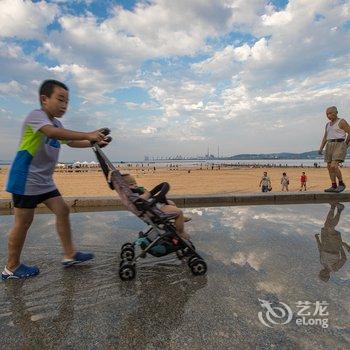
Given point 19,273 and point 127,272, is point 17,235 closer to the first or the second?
point 19,273

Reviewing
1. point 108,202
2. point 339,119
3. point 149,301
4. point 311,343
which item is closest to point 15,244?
point 149,301

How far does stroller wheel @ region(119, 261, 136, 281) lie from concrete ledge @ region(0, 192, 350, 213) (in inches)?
151

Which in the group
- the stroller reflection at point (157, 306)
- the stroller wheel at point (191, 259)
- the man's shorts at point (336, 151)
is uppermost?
the man's shorts at point (336, 151)

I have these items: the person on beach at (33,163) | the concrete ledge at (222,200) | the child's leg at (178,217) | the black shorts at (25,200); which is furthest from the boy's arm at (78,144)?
the concrete ledge at (222,200)

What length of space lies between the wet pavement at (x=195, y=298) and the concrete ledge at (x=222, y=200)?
229cm

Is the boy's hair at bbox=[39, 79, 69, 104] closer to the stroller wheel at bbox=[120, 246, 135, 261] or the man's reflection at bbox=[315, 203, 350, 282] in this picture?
the stroller wheel at bbox=[120, 246, 135, 261]

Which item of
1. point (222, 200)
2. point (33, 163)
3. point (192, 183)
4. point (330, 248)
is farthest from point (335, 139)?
point (192, 183)

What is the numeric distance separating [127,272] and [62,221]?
0.98m

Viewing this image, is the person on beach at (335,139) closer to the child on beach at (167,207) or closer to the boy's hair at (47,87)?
the child on beach at (167,207)

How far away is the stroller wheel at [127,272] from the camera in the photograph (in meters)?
3.02

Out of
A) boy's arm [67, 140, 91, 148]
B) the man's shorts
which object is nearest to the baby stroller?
boy's arm [67, 140, 91, 148]

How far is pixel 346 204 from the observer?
6.91 metres

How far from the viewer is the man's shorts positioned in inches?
285

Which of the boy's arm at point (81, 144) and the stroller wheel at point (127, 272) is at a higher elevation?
the boy's arm at point (81, 144)
